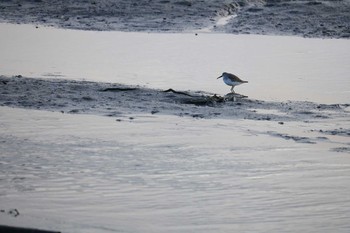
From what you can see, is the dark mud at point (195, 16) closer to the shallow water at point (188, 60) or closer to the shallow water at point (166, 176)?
the shallow water at point (188, 60)

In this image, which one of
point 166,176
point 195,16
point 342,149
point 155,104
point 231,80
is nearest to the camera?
point 166,176

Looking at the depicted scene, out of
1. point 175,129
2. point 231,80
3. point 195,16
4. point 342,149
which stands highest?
point 195,16

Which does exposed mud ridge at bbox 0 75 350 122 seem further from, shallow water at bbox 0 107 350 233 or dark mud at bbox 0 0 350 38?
dark mud at bbox 0 0 350 38

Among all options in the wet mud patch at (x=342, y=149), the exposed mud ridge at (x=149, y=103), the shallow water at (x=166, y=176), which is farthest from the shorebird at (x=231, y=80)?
the wet mud patch at (x=342, y=149)

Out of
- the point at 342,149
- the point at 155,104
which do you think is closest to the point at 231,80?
the point at 155,104

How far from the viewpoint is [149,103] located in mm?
A: 12508

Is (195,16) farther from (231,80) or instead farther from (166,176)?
(166,176)

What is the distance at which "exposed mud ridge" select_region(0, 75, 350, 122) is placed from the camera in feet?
39.1

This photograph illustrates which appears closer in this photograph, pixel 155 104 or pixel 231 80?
pixel 155 104

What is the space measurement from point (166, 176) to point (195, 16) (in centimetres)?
1426

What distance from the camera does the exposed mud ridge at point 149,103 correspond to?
11922 mm

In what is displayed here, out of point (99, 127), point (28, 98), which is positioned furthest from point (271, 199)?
point (28, 98)

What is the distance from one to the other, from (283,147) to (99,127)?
239 cm

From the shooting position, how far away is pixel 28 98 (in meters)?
12.7
